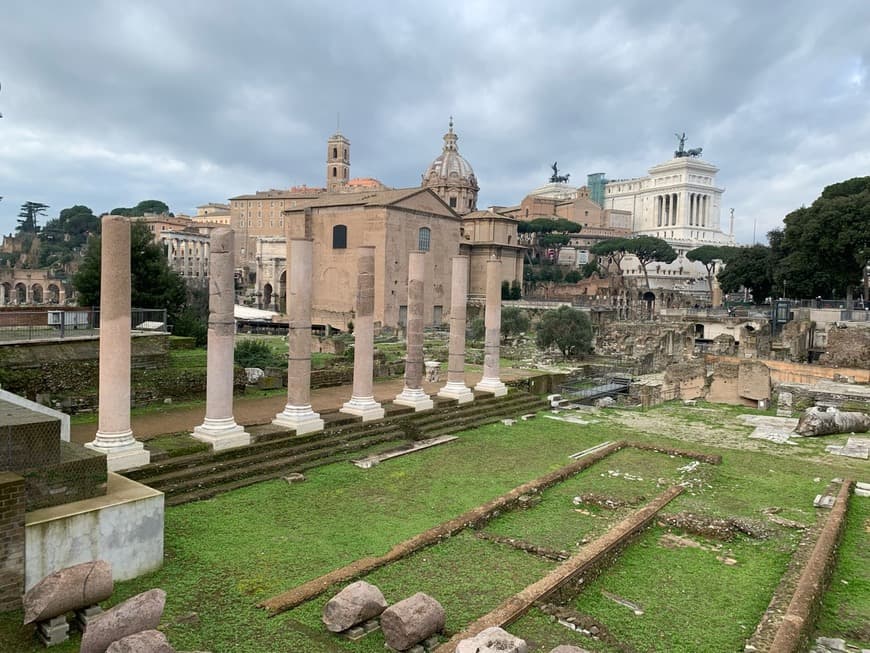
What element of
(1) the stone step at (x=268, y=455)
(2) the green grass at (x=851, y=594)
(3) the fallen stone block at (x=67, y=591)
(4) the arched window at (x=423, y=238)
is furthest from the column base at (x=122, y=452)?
(4) the arched window at (x=423, y=238)

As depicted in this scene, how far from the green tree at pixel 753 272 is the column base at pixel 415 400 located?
39401 mm

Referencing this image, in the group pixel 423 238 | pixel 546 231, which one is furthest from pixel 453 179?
pixel 423 238

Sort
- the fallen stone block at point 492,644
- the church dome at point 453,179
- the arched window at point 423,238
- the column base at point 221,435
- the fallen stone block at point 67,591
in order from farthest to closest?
the church dome at point 453,179 < the arched window at point 423,238 < the column base at point 221,435 < the fallen stone block at point 67,591 < the fallen stone block at point 492,644

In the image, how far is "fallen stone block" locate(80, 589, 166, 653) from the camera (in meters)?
5.01

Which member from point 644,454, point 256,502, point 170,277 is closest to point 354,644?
point 256,502

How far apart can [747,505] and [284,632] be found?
7.49 metres

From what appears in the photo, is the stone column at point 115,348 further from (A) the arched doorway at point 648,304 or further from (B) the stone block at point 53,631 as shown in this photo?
(A) the arched doorway at point 648,304

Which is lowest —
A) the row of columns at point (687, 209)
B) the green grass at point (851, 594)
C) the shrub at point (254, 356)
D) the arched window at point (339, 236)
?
the green grass at point (851, 594)

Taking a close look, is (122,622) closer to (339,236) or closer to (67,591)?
(67,591)

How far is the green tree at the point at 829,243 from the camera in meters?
33.9

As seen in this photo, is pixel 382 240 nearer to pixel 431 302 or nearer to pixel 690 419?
pixel 431 302

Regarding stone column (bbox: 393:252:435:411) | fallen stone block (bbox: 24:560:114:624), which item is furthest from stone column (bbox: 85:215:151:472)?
stone column (bbox: 393:252:435:411)

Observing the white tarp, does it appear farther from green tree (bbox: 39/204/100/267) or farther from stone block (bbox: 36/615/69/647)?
green tree (bbox: 39/204/100/267)

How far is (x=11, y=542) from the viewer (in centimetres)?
605
